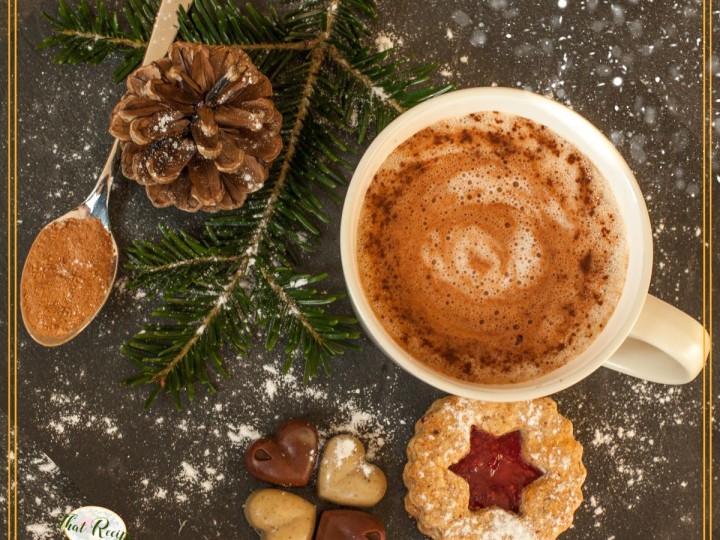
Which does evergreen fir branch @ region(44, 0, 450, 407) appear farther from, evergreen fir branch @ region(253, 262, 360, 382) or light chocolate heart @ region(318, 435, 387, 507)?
light chocolate heart @ region(318, 435, 387, 507)

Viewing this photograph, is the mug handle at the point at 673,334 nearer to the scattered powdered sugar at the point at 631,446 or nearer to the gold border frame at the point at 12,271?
the scattered powdered sugar at the point at 631,446

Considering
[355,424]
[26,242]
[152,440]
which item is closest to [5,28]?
[26,242]

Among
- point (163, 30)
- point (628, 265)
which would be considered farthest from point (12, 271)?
point (628, 265)

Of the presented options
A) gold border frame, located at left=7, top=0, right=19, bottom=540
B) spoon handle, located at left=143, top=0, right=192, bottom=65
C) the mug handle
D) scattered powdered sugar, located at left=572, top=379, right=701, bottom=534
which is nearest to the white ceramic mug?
the mug handle

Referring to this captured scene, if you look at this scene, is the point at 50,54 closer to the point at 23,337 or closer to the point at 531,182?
the point at 23,337

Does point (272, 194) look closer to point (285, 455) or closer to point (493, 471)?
point (285, 455)
